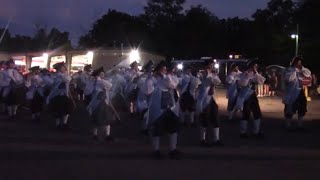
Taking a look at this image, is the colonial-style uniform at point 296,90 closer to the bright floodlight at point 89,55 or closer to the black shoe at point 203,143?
the black shoe at point 203,143

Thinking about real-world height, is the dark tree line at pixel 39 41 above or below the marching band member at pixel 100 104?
above

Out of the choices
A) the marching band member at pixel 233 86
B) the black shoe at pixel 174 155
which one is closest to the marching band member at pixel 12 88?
the marching band member at pixel 233 86

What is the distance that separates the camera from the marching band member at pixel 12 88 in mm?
20062

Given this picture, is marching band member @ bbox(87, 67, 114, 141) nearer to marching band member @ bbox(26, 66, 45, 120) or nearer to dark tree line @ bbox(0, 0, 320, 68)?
marching band member @ bbox(26, 66, 45, 120)

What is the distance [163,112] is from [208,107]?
1.96m

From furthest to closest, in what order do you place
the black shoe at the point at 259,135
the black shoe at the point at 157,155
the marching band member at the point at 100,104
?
1. the black shoe at the point at 259,135
2. the marching band member at the point at 100,104
3. the black shoe at the point at 157,155

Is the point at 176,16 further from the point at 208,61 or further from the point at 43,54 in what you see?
the point at 208,61

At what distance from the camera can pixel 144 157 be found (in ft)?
38.1

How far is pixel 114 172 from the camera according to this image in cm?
992

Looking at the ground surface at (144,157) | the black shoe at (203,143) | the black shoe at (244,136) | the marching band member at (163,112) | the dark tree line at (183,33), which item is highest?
the dark tree line at (183,33)

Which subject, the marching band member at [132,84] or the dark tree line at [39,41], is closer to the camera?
the marching band member at [132,84]

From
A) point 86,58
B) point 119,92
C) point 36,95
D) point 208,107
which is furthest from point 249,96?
point 86,58

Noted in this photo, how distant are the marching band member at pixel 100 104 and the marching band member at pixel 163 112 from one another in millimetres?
2194

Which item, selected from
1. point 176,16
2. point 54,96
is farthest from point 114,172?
point 176,16
